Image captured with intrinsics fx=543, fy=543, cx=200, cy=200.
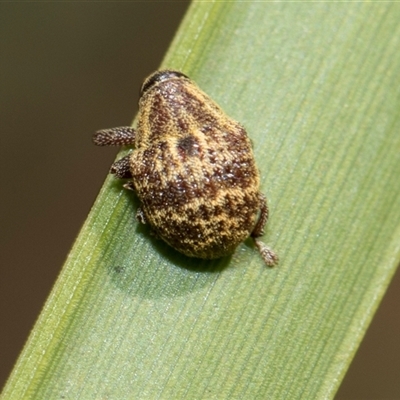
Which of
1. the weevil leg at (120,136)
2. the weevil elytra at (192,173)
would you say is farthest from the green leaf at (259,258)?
the weevil leg at (120,136)

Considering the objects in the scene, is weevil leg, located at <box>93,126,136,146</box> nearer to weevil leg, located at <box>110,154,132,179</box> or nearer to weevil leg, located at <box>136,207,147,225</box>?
weevil leg, located at <box>110,154,132,179</box>

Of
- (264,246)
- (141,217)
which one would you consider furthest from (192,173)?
(264,246)

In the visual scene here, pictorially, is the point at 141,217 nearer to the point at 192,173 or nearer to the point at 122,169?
the point at 122,169

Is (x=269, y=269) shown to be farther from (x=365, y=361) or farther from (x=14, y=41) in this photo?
(x=14, y=41)

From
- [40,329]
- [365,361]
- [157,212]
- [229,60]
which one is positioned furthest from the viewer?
[365,361]

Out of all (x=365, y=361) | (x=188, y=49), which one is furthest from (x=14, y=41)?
(x=365, y=361)

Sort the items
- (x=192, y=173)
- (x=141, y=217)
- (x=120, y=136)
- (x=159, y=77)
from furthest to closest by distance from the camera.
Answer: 1. (x=120, y=136)
2. (x=159, y=77)
3. (x=141, y=217)
4. (x=192, y=173)

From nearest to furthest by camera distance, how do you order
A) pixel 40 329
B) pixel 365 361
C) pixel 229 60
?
pixel 40 329 < pixel 229 60 < pixel 365 361

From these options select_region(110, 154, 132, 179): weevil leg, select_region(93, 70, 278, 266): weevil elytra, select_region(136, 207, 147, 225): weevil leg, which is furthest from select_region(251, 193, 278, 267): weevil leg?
select_region(110, 154, 132, 179): weevil leg
